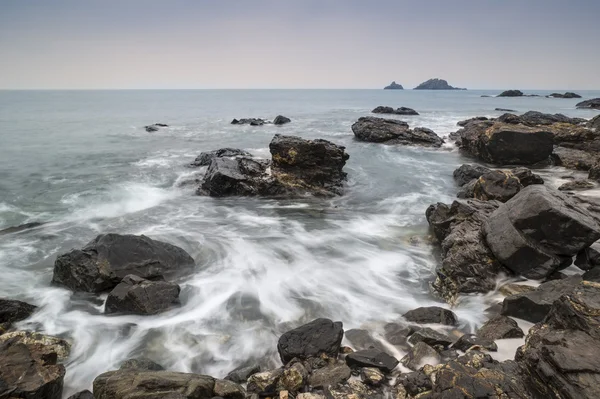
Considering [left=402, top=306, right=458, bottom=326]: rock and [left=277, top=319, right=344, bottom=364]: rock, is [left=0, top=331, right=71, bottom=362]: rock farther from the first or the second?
[left=402, top=306, right=458, bottom=326]: rock

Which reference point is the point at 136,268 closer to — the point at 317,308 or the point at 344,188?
the point at 317,308

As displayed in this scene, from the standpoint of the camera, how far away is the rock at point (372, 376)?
463 cm

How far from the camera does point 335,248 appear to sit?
389 inches

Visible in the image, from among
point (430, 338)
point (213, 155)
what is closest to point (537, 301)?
point (430, 338)

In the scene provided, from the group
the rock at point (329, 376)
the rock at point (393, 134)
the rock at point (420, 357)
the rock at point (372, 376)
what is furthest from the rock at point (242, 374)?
the rock at point (393, 134)

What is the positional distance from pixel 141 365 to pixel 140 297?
63.9 inches

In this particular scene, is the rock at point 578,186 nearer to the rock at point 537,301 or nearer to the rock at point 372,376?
the rock at point 537,301

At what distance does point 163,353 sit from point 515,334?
5308 millimetres

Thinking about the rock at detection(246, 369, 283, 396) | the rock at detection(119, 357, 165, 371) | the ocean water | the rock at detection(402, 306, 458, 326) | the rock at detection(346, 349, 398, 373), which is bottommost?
the ocean water

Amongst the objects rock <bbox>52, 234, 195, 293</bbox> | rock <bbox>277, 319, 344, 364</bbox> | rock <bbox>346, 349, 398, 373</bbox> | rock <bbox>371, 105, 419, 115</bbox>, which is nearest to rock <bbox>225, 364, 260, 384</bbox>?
rock <bbox>277, 319, 344, 364</bbox>

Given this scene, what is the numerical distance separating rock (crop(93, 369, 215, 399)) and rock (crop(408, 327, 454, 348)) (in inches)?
118

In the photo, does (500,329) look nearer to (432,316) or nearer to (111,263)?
(432,316)

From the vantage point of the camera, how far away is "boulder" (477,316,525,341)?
17.5ft

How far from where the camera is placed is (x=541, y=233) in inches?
274
